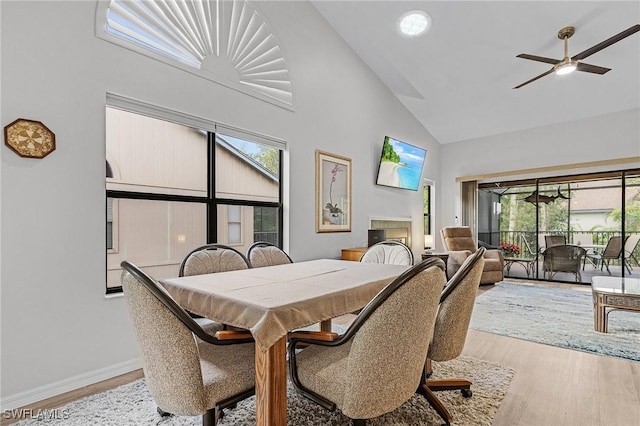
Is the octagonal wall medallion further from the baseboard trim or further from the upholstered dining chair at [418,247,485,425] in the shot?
the upholstered dining chair at [418,247,485,425]

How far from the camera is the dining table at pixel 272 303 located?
1290 millimetres

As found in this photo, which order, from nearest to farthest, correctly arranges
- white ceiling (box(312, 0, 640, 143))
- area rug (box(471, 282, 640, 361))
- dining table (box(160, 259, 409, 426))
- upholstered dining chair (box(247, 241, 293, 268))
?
dining table (box(160, 259, 409, 426))
upholstered dining chair (box(247, 241, 293, 268))
area rug (box(471, 282, 640, 361))
white ceiling (box(312, 0, 640, 143))

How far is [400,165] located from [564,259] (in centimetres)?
329

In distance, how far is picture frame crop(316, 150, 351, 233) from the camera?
4238mm

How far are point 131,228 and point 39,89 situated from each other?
1.12 meters

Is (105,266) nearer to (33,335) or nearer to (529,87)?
(33,335)

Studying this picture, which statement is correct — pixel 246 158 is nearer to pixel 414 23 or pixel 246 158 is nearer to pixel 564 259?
pixel 414 23

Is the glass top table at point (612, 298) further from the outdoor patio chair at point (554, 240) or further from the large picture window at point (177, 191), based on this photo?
the large picture window at point (177, 191)

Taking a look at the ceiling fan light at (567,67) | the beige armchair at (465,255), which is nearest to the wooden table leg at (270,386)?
the ceiling fan light at (567,67)

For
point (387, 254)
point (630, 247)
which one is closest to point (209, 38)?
point (387, 254)

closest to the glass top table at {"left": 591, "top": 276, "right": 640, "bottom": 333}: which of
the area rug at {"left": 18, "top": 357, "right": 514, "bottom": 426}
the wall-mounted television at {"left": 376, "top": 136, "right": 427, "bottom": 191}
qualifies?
the area rug at {"left": 18, "top": 357, "right": 514, "bottom": 426}

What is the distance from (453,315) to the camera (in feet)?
5.70

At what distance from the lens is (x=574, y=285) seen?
5.66 m

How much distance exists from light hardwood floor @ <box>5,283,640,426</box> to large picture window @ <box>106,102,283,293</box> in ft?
3.32
